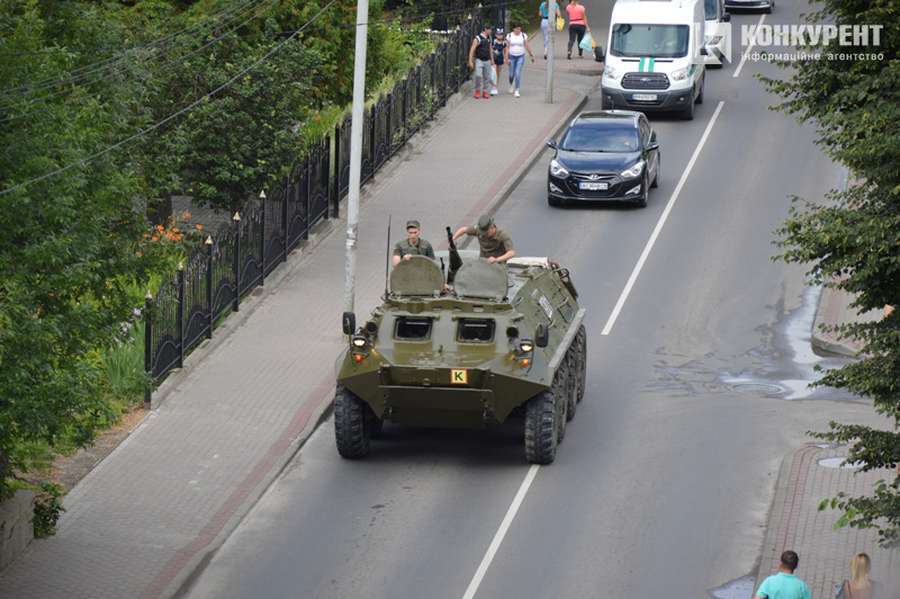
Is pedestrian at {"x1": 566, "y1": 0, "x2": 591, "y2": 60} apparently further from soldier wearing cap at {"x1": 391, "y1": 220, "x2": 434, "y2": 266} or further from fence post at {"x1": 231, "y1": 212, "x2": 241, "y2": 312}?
soldier wearing cap at {"x1": 391, "y1": 220, "x2": 434, "y2": 266}

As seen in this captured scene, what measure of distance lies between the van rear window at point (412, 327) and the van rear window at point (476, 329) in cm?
43

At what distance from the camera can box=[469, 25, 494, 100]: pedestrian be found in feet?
141

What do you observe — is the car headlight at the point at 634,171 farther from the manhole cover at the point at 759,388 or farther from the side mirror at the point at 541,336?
the side mirror at the point at 541,336

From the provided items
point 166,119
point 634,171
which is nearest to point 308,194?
point 166,119

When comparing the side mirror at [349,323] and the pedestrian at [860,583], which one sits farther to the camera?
the side mirror at [349,323]

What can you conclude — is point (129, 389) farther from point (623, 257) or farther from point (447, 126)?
point (447, 126)

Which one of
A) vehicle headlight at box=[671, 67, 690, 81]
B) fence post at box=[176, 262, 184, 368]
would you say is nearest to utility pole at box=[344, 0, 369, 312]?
fence post at box=[176, 262, 184, 368]

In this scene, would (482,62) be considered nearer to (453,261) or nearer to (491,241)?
(491,241)

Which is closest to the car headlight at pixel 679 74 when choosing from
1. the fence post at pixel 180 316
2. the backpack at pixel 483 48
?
the backpack at pixel 483 48

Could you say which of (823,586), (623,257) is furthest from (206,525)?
(623,257)

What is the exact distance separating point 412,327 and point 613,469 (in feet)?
10.3

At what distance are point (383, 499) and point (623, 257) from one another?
11828mm

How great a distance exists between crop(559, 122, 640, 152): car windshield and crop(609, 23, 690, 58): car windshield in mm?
6464

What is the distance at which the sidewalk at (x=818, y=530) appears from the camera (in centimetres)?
1925
